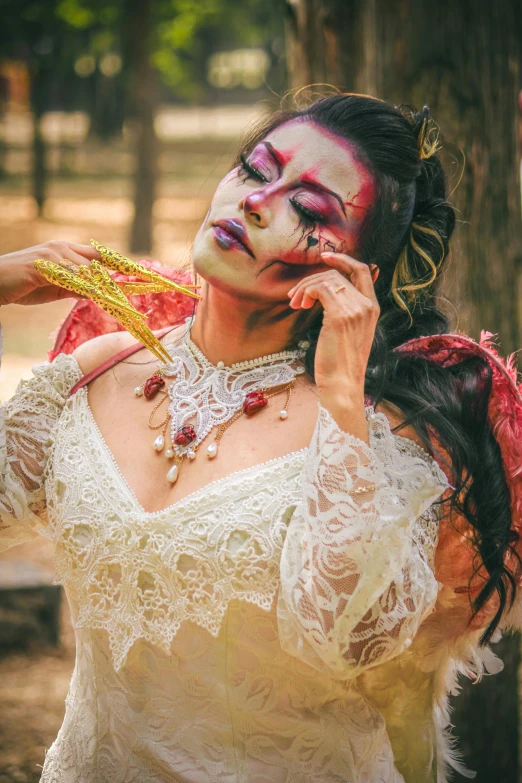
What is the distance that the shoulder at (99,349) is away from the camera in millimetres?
2268

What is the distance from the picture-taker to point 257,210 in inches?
79.3

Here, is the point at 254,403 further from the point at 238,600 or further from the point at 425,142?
the point at 425,142

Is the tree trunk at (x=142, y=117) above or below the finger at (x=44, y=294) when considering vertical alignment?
below

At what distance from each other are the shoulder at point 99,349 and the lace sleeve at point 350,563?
685 millimetres

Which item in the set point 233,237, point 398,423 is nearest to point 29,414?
point 233,237

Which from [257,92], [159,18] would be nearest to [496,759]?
[159,18]

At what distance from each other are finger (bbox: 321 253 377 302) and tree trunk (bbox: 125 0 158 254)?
39.8 ft

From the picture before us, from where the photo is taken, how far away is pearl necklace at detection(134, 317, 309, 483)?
2.05 metres

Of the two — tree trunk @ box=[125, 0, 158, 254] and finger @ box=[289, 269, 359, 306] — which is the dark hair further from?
tree trunk @ box=[125, 0, 158, 254]

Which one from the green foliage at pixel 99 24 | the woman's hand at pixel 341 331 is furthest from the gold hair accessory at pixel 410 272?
the green foliage at pixel 99 24

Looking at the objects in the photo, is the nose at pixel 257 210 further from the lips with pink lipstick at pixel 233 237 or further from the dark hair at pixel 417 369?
the dark hair at pixel 417 369

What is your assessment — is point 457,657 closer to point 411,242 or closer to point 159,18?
point 411,242

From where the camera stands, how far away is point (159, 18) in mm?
20250

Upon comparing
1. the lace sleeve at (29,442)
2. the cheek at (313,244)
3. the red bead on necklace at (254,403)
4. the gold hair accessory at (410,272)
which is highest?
the cheek at (313,244)
